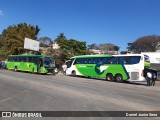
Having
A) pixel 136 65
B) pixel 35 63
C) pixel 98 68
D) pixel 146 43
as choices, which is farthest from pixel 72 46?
pixel 136 65

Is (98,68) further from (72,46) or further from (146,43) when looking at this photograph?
(146,43)

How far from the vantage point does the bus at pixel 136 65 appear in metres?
31.1

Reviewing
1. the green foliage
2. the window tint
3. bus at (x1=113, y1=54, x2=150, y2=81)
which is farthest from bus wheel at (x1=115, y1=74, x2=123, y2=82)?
the green foliage

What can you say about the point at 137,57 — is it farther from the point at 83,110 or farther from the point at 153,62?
the point at 83,110

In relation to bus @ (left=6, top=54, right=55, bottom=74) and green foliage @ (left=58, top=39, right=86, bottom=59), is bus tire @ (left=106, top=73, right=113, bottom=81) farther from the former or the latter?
green foliage @ (left=58, top=39, right=86, bottom=59)

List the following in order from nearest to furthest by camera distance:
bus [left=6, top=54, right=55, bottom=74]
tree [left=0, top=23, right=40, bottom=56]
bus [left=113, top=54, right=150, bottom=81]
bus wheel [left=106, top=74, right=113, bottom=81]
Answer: bus [left=113, top=54, right=150, bottom=81]
bus wheel [left=106, top=74, right=113, bottom=81]
bus [left=6, top=54, right=55, bottom=74]
tree [left=0, top=23, right=40, bottom=56]

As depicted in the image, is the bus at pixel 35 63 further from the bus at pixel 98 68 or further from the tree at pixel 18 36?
the tree at pixel 18 36

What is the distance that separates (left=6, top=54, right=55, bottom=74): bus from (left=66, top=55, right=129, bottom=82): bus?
8.54 feet

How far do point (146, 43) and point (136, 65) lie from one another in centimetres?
5699

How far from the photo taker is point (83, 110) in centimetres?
1154

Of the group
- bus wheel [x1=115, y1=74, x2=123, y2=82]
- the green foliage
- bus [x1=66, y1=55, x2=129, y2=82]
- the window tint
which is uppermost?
the green foliage

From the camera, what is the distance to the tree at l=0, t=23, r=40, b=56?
7800 cm

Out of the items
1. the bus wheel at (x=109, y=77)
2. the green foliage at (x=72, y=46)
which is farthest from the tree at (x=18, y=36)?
the bus wheel at (x=109, y=77)

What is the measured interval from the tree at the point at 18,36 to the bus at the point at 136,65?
48.8 m
